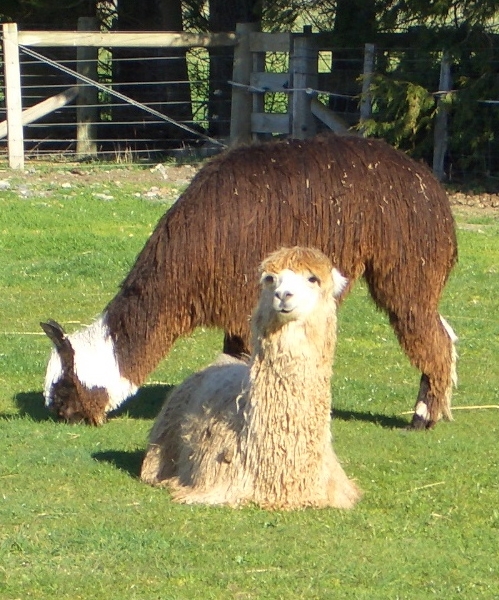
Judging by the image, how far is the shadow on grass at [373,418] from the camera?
23.7ft

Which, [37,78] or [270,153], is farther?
[37,78]

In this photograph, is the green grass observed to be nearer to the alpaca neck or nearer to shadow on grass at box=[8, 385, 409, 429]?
shadow on grass at box=[8, 385, 409, 429]

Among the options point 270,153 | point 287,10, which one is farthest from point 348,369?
point 287,10

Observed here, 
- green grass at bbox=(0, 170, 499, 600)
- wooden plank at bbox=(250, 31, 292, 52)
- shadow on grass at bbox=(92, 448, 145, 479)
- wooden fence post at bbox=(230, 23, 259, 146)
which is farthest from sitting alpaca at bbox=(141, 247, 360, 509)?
wooden fence post at bbox=(230, 23, 259, 146)

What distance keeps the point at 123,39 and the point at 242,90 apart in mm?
2079

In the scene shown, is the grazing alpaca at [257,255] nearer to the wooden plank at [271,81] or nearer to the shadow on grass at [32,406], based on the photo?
the shadow on grass at [32,406]

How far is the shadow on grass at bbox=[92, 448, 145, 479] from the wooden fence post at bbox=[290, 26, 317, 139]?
1167 cm

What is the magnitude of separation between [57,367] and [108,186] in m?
9.43

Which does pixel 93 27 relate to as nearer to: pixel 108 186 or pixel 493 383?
pixel 108 186

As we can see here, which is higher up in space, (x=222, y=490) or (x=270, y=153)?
(x=270, y=153)

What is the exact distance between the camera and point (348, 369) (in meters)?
8.52

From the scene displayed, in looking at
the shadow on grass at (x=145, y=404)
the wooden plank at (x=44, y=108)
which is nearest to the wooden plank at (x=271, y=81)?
the wooden plank at (x=44, y=108)

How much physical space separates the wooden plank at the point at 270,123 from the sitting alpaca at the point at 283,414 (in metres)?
12.7

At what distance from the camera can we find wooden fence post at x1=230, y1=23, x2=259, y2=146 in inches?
717
